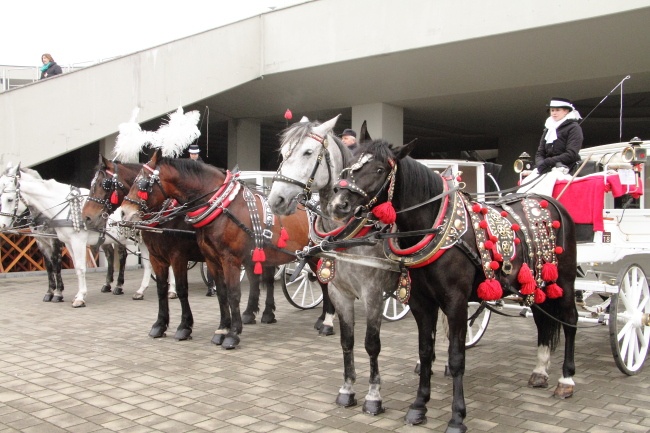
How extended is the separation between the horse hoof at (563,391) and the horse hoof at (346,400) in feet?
5.55

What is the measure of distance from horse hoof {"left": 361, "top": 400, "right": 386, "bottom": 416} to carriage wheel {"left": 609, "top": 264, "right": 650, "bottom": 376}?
2.29 metres

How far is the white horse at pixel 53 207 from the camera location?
9570mm

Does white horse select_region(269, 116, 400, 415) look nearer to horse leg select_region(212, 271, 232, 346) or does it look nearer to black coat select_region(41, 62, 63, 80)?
horse leg select_region(212, 271, 232, 346)

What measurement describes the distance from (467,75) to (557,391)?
28.5 ft

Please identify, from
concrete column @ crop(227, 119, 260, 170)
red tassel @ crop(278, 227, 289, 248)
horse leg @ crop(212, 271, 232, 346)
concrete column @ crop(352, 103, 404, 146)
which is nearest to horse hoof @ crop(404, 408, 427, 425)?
red tassel @ crop(278, 227, 289, 248)

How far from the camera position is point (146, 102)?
13.1 metres

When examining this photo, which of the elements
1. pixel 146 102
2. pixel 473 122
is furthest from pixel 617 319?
pixel 473 122

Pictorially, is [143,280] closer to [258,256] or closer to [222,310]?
[222,310]

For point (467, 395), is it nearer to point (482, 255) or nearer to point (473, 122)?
point (482, 255)

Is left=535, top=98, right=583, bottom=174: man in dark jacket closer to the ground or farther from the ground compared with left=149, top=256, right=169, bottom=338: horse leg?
farther from the ground

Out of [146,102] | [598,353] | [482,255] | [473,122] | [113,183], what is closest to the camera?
[482,255]

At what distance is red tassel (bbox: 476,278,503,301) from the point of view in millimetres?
4074

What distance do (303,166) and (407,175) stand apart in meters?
0.89

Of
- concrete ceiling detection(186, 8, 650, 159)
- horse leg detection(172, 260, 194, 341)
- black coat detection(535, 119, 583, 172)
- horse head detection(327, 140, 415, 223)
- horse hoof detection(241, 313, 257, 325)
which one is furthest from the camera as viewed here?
concrete ceiling detection(186, 8, 650, 159)
